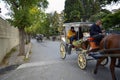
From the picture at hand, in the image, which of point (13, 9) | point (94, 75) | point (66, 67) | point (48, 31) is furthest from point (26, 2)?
point (48, 31)

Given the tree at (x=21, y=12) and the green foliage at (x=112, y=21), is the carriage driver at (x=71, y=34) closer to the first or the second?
the tree at (x=21, y=12)

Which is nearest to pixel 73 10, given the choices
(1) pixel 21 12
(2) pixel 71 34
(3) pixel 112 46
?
(1) pixel 21 12

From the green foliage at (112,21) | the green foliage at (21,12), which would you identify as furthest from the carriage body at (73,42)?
the green foliage at (112,21)

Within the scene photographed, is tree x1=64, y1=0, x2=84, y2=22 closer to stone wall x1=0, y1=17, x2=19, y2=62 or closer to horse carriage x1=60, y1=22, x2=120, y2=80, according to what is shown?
stone wall x1=0, y1=17, x2=19, y2=62

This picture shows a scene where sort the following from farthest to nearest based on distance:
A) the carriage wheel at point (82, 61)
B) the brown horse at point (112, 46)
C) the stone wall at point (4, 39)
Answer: the stone wall at point (4, 39) < the carriage wheel at point (82, 61) < the brown horse at point (112, 46)

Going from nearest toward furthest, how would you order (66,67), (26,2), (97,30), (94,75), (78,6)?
(94,75) → (97,30) → (66,67) → (26,2) → (78,6)

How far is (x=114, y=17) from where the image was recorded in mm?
25188

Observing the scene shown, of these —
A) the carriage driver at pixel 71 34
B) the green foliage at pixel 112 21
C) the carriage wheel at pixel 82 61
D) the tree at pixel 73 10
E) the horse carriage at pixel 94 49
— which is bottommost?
the carriage wheel at pixel 82 61

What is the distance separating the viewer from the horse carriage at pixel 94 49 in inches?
434

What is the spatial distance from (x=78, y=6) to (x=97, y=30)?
49.6 m

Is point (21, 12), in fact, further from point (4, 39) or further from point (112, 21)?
point (112, 21)

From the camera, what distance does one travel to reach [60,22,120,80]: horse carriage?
36.1 ft

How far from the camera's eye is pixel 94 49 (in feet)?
43.8

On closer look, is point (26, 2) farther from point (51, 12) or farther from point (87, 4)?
point (51, 12)
